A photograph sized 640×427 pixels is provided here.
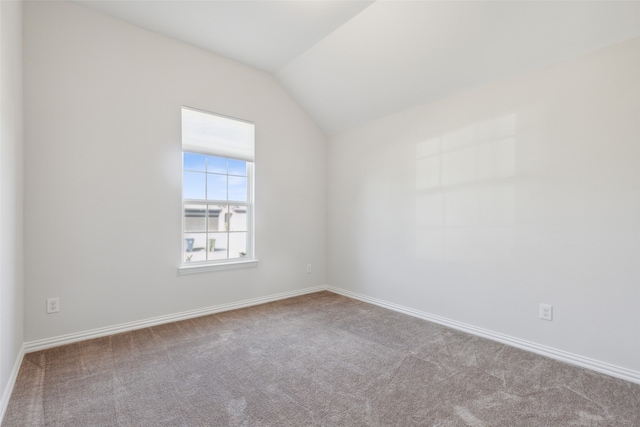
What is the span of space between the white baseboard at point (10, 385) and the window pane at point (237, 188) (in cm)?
219

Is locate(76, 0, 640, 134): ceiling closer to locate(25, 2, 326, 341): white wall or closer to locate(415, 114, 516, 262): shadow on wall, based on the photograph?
locate(25, 2, 326, 341): white wall

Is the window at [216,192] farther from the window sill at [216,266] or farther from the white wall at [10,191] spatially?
the white wall at [10,191]

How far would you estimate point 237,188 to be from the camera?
3.70 m

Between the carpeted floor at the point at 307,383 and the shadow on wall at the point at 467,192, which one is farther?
the shadow on wall at the point at 467,192

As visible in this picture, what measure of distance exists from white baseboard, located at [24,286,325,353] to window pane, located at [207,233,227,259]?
22.4 inches

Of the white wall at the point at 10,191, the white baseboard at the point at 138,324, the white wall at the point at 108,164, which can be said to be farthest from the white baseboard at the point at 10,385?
the white wall at the point at 108,164

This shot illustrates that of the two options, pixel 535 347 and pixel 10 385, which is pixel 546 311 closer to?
pixel 535 347

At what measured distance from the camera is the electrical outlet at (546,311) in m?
2.41

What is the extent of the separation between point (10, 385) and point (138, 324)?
105cm

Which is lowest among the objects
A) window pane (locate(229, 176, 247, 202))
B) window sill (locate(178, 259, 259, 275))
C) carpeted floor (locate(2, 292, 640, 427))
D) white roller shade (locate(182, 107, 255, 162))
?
carpeted floor (locate(2, 292, 640, 427))

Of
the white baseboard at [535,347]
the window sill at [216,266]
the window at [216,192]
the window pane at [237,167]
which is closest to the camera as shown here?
the white baseboard at [535,347]

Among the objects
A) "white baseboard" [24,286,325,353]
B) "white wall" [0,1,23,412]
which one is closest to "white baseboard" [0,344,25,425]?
"white wall" [0,1,23,412]

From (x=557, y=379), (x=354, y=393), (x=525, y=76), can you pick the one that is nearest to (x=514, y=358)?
(x=557, y=379)

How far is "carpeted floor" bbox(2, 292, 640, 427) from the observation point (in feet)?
5.48
